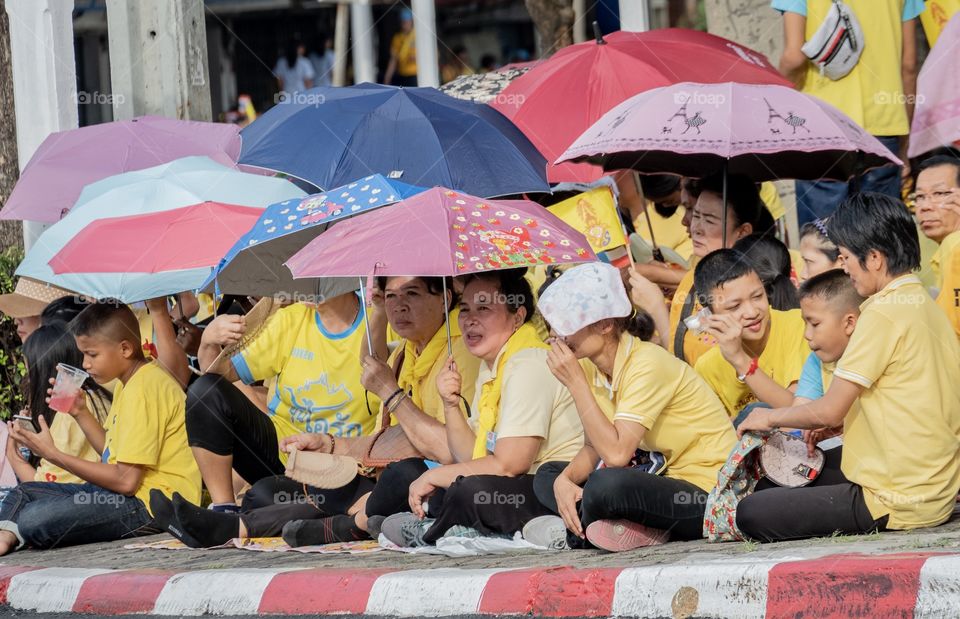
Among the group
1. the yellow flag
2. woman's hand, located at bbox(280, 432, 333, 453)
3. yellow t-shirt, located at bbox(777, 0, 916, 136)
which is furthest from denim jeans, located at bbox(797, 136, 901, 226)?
woman's hand, located at bbox(280, 432, 333, 453)

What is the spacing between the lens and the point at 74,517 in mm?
7062

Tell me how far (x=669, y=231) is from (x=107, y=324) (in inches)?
128

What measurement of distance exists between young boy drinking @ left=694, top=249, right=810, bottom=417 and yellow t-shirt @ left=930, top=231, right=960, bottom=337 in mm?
607

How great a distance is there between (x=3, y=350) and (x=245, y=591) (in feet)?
14.7

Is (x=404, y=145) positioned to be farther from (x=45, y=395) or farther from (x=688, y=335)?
(x=45, y=395)

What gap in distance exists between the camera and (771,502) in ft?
17.1

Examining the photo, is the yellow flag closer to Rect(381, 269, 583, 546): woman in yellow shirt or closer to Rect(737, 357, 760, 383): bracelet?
Rect(381, 269, 583, 546): woman in yellow shirt

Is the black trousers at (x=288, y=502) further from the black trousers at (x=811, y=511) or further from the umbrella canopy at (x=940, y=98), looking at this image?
the umbrella canopy at (x=940, y=98)

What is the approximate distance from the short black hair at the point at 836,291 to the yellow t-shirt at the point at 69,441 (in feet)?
12.5

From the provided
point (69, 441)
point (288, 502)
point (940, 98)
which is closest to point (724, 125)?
point (940, 98)

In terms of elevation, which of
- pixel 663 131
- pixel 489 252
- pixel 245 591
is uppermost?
pixel 663 131

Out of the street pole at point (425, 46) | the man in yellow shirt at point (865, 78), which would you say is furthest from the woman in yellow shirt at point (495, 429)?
the street pole at point (425, 46)

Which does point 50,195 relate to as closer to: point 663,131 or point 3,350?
point 3,350

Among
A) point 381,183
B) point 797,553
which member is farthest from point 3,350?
point 797,553
